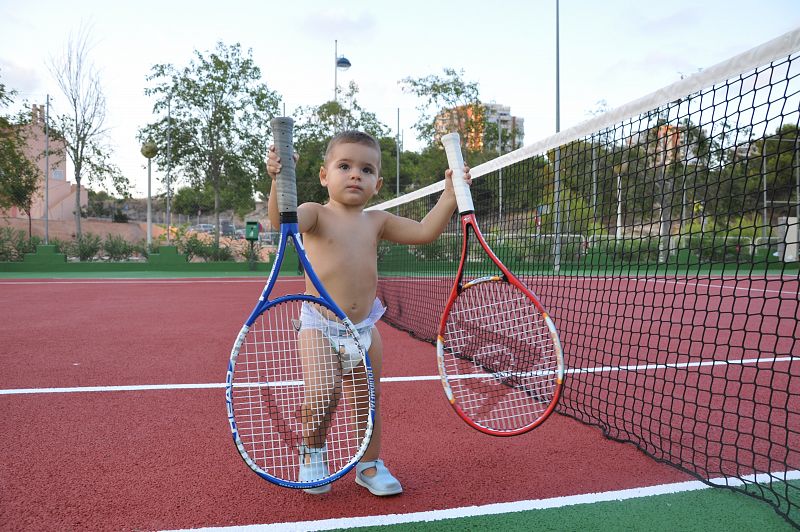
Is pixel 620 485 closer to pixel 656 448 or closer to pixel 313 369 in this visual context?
pixel 656 448

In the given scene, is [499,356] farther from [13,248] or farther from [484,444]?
[13,248]

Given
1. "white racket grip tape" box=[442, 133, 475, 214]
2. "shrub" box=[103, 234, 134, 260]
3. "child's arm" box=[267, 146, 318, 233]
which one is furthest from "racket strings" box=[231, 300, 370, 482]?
"shrub" box=[103, 234, 134, 260]

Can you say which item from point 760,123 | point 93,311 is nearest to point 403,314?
point 93,311

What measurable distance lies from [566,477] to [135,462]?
7.02 feet

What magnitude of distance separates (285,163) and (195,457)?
5.53ft

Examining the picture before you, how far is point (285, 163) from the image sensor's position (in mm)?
2322

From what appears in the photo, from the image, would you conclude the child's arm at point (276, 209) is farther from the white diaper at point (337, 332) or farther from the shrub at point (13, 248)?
the shrub at point (13, 248)

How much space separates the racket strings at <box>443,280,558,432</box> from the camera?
311cm

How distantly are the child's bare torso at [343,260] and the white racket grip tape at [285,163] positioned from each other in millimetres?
347

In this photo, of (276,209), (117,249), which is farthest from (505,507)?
(117,249)

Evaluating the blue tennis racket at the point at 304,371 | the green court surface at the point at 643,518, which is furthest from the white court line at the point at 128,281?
the green court surface at the point at 643,518

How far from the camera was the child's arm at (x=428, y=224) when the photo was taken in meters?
2.88

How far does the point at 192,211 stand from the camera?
6625 cm

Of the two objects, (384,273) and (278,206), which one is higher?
(278,206)
